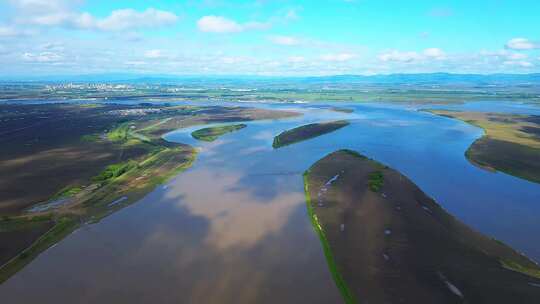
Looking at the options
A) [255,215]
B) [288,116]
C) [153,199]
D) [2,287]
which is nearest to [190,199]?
[153,199]

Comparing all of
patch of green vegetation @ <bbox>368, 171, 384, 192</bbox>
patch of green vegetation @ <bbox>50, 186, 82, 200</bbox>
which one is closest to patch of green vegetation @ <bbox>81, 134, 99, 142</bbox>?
patch of green vegetation @ <bbox>50, 186, 82, 200</bbox>

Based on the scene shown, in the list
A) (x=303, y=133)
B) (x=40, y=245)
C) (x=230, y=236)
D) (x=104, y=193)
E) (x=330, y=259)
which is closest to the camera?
(x=330, y=259)

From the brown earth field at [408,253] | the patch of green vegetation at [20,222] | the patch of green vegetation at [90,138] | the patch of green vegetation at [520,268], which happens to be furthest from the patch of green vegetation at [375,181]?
the patch of green vegetation at [90,138]

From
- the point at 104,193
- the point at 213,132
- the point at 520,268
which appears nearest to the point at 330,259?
the point at 520,268

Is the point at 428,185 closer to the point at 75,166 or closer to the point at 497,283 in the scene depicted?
the point at 497,283

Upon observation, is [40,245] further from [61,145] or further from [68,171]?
[61,145]
